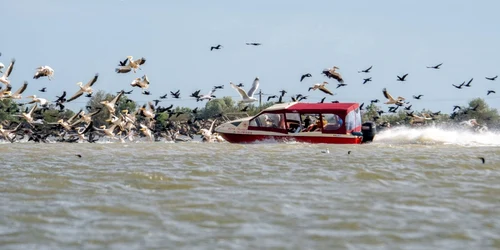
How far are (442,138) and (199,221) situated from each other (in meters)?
23.3

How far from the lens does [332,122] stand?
1145 inches

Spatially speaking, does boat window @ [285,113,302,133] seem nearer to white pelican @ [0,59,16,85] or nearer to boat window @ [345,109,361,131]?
boat window @ [345,109,361,131]

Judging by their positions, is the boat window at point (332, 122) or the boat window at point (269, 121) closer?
the boat window at point (332, 122)

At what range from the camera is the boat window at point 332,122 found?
2795cm

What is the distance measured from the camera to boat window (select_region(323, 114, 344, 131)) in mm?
27953

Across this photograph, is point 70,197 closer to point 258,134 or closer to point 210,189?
point 210,189

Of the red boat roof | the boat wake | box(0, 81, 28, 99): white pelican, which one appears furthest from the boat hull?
box(0, 81, 28, 99): white pelican

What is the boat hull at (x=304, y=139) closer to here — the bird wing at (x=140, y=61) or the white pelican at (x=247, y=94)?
the white pelican at (x=247, y=94)

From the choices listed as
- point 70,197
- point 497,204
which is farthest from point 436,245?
point 70,197

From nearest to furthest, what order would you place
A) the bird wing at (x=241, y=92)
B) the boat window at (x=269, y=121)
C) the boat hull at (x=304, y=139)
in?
the boat hull at (x=304, y=139) < the bird wing at (x=241, y=92) < the boat window at (x=269, y=121)

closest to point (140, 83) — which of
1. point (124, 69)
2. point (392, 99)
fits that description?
point (124, 69)

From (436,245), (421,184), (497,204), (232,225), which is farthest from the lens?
(421,184)

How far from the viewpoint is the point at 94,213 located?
9273 millimetres

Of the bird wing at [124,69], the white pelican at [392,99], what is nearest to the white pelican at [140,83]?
the bird wing at [124,69]
